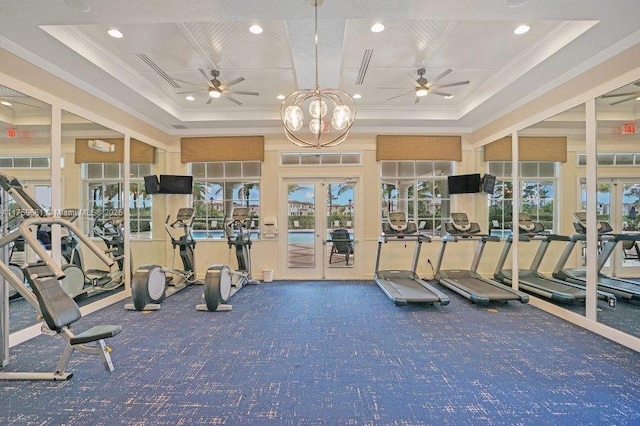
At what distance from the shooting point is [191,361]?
316 cm

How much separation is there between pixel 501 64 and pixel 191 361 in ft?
18.3

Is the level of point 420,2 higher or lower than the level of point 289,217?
higher

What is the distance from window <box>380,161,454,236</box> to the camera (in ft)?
23.4

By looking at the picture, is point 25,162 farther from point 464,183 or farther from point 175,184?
point 464,183

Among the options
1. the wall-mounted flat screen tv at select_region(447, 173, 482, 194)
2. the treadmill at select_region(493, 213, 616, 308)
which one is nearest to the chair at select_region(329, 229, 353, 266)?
the wall-mounted flat screen tv at select_region(447, 173, 482, 194)

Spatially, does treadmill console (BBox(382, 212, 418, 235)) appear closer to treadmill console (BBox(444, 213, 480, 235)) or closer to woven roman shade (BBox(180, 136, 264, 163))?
treadmill console (BBox(444, 213, 480, 235))

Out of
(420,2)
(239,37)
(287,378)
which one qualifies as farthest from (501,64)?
(287,378)

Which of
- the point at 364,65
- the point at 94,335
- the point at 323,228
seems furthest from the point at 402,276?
the point at 94,335

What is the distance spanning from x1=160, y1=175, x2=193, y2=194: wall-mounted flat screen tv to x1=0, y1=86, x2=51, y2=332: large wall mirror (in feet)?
8.61

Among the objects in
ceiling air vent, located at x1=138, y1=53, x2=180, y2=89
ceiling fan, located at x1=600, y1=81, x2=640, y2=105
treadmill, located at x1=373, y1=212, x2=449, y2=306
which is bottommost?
treadmill, located at x1=373, y1=212, x2=449, y2=306

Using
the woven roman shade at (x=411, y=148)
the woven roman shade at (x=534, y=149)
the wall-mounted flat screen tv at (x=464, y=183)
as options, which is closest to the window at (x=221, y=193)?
the woven roman shade at (x=411, y=148)

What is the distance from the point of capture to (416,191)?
281 inches

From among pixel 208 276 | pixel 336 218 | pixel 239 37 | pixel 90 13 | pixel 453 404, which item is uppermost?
pixel 239 37

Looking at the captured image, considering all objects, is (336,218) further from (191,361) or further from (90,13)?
(90,13)
